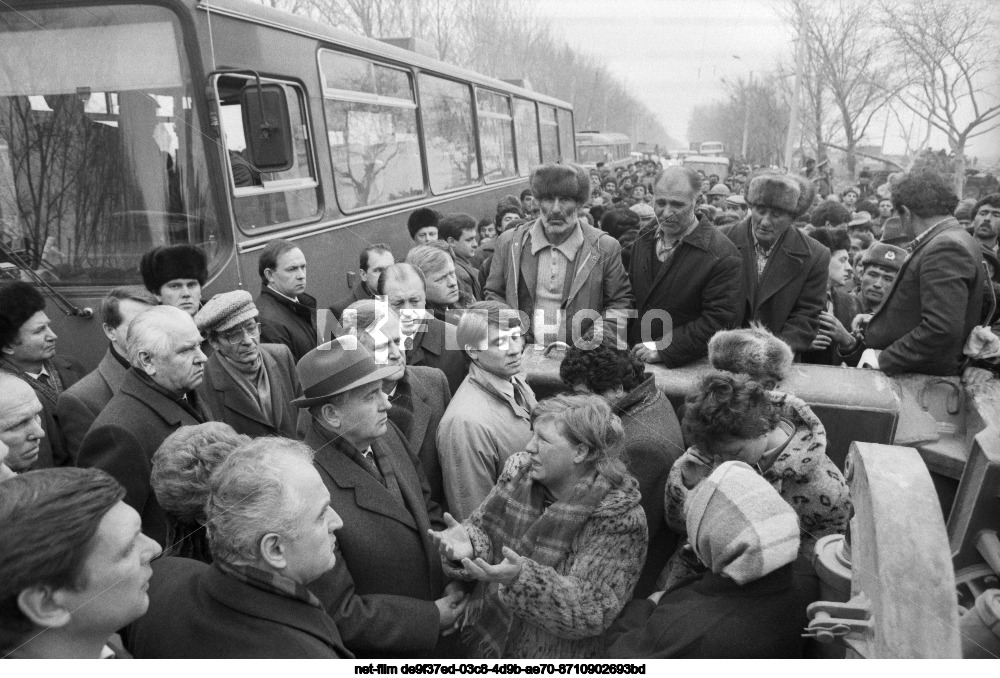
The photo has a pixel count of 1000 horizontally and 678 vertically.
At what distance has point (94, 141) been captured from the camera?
421 centimetres

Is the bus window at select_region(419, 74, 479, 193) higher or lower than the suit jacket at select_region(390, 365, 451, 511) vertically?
higher

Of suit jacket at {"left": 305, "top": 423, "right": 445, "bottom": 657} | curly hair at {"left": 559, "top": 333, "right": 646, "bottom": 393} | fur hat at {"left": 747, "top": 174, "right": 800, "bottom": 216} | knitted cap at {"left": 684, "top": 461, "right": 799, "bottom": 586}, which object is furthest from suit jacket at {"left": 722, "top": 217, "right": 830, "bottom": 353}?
suit jacket at {"left": 305, "top": 423, "right": 445, "bottom": 657}

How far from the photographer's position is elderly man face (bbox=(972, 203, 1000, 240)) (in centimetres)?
536

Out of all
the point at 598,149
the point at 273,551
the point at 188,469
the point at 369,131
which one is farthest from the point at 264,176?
the point at 598,149

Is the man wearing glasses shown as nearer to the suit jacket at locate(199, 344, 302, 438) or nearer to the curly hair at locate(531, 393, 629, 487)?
the suit jacket at locate(199, 344, 302, 438)

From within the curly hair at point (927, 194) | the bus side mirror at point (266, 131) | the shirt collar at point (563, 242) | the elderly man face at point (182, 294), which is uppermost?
the bus side mirror at point (266, 131)

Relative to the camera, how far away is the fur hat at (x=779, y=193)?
3.94m

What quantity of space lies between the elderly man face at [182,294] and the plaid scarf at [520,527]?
7.82ft

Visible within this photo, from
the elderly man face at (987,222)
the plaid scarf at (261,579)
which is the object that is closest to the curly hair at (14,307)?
the plaid scarf at (261,579)

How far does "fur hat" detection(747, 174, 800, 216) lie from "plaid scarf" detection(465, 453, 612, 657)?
2.51 metres

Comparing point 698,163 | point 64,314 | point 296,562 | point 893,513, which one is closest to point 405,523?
point 296,562

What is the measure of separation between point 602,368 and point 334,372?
3.29ft

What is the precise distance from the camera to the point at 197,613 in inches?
66.4

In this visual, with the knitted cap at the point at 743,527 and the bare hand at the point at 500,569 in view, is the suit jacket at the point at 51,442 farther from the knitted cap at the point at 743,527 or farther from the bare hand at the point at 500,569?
the knitted cap at the point at 743,527
